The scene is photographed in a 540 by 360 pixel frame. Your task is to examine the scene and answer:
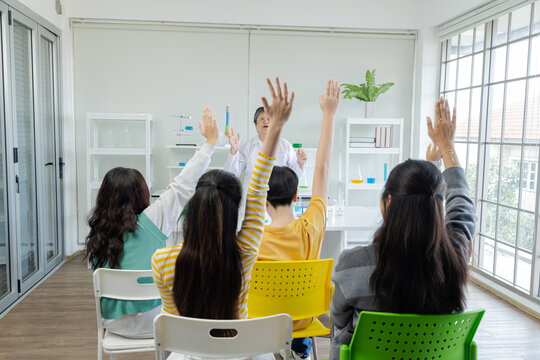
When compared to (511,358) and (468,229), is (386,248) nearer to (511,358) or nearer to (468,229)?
(468,229)

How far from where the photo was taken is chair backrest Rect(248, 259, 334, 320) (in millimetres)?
1898

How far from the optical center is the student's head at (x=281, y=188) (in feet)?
6.93

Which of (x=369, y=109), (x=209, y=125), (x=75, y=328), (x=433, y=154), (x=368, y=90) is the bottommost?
(x=75, y=328)

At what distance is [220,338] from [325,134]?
101cm

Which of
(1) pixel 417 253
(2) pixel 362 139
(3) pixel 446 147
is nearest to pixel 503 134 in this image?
(2) pixel 362 139

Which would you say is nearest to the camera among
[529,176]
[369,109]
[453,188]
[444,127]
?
[453,188]

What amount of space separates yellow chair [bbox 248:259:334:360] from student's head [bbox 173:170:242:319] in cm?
45

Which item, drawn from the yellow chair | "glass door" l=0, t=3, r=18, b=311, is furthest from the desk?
"glass door" l=0, t=3, r=18, b=311

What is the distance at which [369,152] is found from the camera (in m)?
5.25

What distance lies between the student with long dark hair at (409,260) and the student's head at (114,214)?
43.1 inches

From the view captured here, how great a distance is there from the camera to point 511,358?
2.86 m

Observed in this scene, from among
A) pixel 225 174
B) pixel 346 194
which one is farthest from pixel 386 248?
pixel 346 194

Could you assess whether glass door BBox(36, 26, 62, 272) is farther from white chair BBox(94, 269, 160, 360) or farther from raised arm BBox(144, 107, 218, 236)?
white chair BBox(94, 269, 160, 360)

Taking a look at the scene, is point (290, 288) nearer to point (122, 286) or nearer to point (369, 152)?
point (122, 286)
